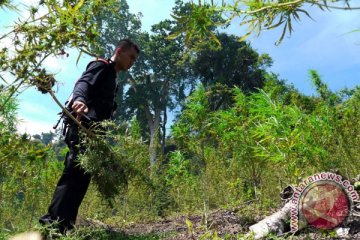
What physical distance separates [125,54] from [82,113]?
75 centimetres

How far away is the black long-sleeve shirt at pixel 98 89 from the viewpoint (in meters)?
3.00

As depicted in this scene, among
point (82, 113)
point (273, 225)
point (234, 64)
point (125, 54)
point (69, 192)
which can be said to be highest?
point (234, 64)

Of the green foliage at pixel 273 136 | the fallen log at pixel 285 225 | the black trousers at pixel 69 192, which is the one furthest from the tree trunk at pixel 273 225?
the black trousers at pixel 69 192

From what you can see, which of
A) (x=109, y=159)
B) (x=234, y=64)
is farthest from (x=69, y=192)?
(x=234, y=64)

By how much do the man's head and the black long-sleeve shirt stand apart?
0.07 meters

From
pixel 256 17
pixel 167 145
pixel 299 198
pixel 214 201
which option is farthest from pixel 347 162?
pixel 167 145

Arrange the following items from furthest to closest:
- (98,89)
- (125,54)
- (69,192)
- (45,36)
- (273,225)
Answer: (125,54) → (98,89) → (69,192) → (273,225) → (45,36)

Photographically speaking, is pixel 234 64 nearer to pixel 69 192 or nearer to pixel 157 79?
pixel 157 79

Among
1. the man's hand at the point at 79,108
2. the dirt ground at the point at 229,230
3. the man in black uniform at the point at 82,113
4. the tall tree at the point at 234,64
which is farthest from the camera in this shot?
the tall tree at the point at 234,64

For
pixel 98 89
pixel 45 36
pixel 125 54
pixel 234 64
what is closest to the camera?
pixel 45 36

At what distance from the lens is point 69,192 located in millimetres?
2918

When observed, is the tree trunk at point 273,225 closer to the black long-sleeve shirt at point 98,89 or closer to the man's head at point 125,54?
the black long-sleeve shirt at point 98,89

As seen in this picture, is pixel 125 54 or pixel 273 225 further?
pixel 125 54

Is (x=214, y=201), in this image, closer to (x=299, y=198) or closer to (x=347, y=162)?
(x=347, y=162)
